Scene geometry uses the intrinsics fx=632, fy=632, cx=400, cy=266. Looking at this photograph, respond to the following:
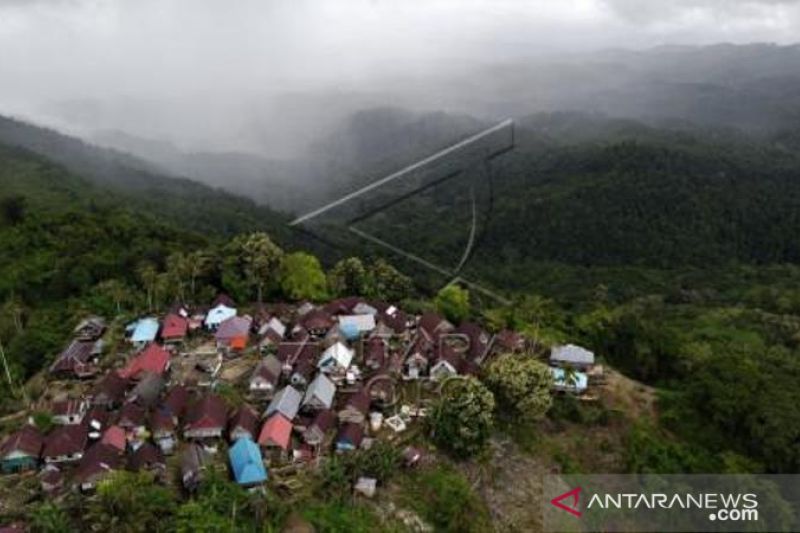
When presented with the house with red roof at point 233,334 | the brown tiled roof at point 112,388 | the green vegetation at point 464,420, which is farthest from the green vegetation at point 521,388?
the brown tiled roof at point 112,388

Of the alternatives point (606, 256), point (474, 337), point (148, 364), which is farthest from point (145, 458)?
point (606, 256)

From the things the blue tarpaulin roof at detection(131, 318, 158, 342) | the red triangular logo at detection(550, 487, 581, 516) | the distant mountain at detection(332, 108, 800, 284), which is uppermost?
the blue tarpaulin roof at detection(131, 318, 158, 342)

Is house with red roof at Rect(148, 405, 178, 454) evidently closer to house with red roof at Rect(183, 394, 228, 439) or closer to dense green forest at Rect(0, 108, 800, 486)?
house with red roof at Rect(183, 394, 228, 439)

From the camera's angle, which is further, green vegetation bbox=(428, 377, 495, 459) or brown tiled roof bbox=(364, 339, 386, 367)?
brown tiled roof bbox=(364, 339, 386, 367)

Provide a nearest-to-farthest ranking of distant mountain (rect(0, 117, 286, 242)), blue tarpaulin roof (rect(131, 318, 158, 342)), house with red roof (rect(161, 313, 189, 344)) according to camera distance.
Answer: blue tarpaulin roof (rect(131, 318, 158, 342)) → house with red roof (rect(161, 313, 189, 344)) → distant mountain (rect(0, 117, 286, 242))

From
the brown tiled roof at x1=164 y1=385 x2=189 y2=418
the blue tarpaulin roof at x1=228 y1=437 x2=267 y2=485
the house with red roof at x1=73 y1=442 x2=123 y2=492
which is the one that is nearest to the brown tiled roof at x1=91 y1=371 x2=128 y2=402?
the brown tiled roof at x1=164 y1=385 x2=189 y2=418
